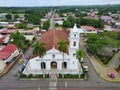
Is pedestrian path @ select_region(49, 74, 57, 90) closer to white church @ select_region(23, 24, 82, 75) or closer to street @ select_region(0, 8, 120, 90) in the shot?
street @ select_region(0, 8, 120, 90)

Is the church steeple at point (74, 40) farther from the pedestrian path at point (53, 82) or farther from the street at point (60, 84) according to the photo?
the street at point (60, 84)

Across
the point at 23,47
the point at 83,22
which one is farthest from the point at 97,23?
the point at 23,47

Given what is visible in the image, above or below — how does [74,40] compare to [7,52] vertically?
above

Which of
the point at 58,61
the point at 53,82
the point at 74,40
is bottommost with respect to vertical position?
the point at 53,82

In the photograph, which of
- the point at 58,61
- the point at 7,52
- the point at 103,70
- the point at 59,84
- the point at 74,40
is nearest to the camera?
the point at 59,84

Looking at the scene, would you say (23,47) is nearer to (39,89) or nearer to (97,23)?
(39,89)

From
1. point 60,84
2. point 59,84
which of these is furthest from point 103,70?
point 59,84

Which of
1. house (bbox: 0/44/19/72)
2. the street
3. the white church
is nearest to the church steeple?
the white church

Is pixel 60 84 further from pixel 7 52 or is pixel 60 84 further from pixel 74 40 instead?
pixel 7 52
